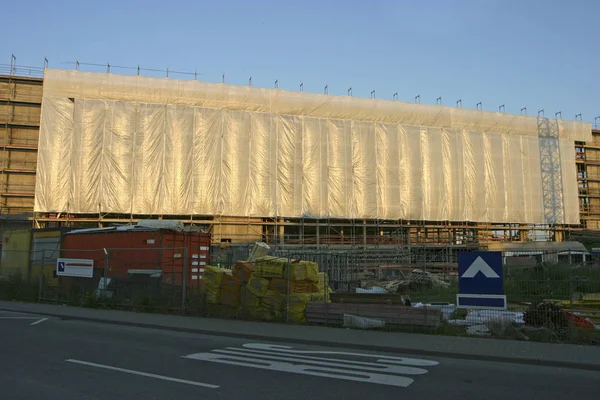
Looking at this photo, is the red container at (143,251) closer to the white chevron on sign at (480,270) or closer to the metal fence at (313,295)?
the metal fence at (313,295)

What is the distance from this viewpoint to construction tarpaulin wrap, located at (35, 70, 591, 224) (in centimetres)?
3825

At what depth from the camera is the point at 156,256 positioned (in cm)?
1841

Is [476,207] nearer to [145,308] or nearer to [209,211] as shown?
[209,211]

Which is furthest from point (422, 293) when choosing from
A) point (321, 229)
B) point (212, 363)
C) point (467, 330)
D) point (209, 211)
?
point (321, 229)

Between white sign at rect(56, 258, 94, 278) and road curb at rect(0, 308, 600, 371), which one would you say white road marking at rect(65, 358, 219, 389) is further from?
white sign at rect(56, 258, 94, 278)

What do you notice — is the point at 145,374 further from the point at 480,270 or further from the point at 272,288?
the point at 480,270

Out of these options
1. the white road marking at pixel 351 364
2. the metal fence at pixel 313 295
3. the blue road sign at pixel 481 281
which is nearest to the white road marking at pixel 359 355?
the white road marking at pixel 351 364

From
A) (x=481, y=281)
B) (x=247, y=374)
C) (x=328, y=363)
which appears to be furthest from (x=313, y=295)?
(x=247, y=374)

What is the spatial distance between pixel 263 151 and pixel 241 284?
27409 millimetres

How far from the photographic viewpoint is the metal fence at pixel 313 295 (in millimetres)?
11211

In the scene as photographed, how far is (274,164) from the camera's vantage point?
40719 millimetres

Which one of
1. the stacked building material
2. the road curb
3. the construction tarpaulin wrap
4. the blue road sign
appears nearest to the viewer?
the road curb

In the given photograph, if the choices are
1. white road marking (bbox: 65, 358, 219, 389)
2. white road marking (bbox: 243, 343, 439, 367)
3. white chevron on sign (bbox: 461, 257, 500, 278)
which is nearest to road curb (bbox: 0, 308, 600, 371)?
white road marking (bbox: 243, 343, 439, 367)

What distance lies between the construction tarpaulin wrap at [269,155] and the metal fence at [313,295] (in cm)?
1830
